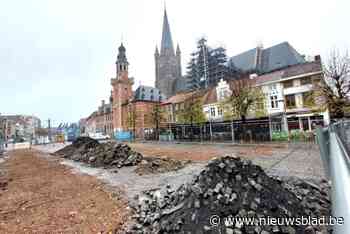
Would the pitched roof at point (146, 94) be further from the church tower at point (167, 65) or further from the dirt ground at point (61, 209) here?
the dirt ground at point (61, 209)

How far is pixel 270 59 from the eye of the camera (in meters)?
39.7

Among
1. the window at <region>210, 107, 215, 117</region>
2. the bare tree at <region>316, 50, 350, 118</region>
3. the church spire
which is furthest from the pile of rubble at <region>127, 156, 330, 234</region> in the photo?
the church spire

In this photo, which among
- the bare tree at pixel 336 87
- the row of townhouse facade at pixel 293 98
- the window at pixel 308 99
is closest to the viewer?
the bare tree at pixel 336 87

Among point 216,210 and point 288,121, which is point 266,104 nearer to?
point 288,121

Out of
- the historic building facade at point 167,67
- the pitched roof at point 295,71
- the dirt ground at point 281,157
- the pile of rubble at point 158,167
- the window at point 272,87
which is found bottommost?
the pile of rubble at point 158,167

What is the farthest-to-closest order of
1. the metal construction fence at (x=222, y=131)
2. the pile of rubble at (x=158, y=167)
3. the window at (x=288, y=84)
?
the window at (x=288, y=84)
the metal construction fence at (x=222, y=131)
the pile of rubble at (x=158, y=167)

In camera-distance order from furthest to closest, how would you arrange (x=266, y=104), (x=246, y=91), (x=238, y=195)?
(x=266, y=104) < (x=246, y=91) < (x=238, y=195)

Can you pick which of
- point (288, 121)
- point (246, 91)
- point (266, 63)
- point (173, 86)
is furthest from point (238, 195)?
point (173, 86)

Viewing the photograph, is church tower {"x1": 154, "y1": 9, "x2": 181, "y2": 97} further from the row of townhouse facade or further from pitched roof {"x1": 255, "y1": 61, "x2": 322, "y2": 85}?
pitched roof {"x1": 255, "y1": 61, "x2": 322, "y2": 85}

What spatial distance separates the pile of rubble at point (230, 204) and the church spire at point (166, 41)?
7436cm

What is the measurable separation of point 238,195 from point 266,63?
1626 inches

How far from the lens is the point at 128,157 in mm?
12719

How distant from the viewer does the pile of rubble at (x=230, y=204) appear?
3449 millimetres

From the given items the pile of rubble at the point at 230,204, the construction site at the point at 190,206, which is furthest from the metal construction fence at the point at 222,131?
the pile of rubble at the point at 230,204
